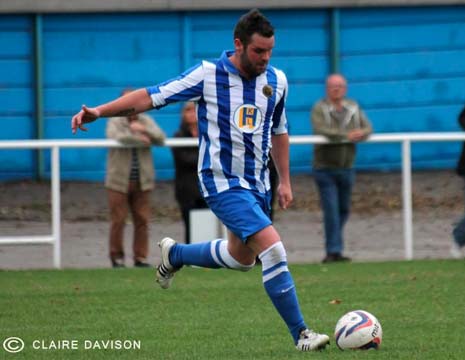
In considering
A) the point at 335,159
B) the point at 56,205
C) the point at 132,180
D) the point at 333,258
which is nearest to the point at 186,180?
Result: the point at 132,180

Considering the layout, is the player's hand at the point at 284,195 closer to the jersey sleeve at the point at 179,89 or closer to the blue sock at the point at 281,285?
the blue sock at the point at 281,285

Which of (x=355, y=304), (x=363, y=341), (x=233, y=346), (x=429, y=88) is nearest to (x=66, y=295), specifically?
(x=355, y=304)

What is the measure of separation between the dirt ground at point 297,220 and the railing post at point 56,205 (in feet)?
0.18

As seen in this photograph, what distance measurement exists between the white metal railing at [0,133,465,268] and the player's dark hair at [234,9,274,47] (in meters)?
5.86

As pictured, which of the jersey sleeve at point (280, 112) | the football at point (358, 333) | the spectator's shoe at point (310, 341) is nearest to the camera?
the spectator's shoe at point (310, 341)

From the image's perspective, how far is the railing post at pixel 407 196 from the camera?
14.0m

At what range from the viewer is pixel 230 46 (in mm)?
19953

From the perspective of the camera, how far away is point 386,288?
1142 cm

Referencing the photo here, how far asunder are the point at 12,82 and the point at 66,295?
30.3ft

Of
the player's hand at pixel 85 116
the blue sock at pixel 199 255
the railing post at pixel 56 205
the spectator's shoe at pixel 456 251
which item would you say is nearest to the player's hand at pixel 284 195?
the blue sock at pixel 199 255

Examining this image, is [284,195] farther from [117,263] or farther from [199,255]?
[117,263]

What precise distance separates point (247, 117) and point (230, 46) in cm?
1212

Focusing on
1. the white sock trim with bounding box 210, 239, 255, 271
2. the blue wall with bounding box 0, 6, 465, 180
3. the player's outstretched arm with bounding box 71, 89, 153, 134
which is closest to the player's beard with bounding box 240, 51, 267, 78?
the player's outstretched arm with bounding box 71, 89, 153, 134

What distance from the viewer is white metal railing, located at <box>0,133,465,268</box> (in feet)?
44.8
